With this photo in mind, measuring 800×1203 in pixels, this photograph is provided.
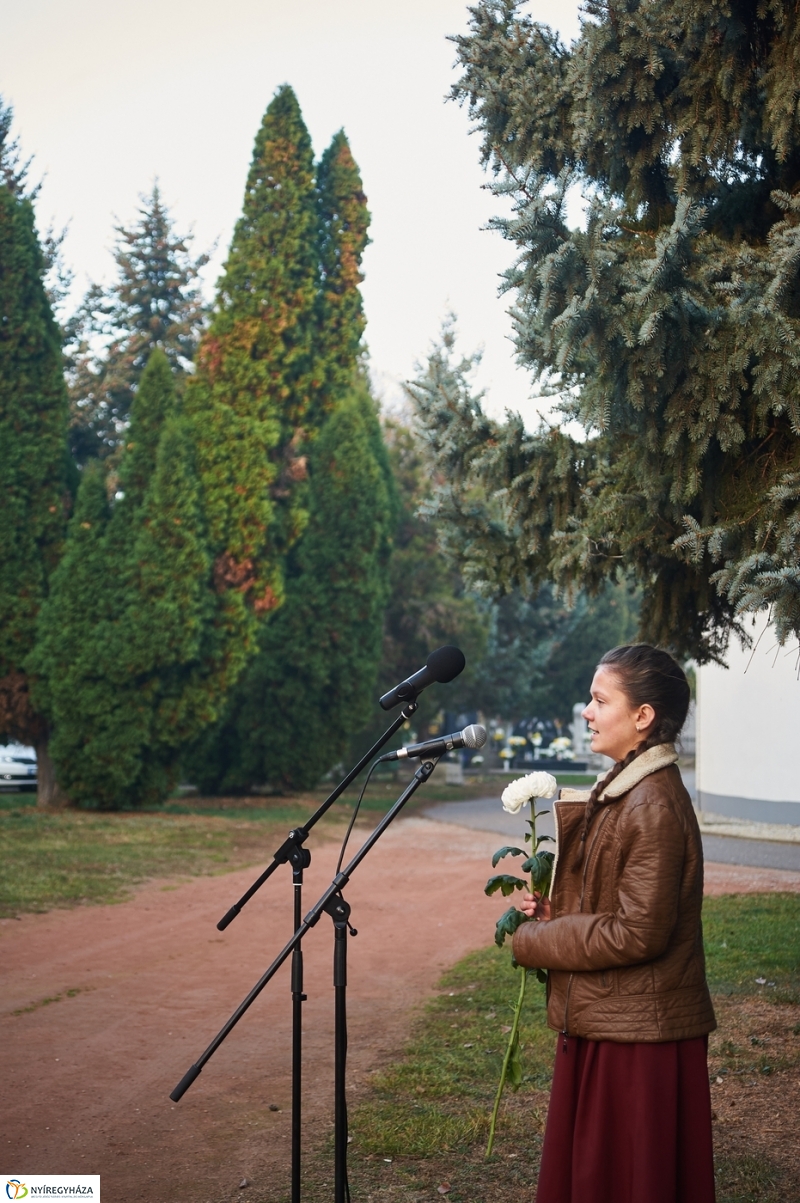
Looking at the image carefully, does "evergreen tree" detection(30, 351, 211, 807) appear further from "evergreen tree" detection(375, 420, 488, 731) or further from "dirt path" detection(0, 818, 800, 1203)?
"evergreen tree" detection(375, 420, 488, 731)

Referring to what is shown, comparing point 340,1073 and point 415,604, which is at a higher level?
point 415,604

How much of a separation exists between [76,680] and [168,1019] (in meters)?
12.5

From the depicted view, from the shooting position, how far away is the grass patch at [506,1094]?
15.3 feet

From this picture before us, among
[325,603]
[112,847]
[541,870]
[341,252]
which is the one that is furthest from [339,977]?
[341,252]

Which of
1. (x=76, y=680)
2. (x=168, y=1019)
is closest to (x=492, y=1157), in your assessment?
(x=168, y=1019)

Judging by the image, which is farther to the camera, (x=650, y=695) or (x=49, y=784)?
(x=49, y=784)

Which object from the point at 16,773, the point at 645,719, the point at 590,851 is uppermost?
the point at 645,719

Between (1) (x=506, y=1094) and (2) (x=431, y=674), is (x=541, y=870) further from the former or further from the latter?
(1) (x=506, y=1094)

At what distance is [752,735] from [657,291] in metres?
13.7

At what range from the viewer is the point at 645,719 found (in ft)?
10.3

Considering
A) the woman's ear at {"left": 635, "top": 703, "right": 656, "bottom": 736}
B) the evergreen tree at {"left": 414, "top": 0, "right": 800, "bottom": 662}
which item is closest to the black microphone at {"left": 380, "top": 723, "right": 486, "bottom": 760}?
the woman's ear at {"left": 635, "top": 703, "right": 656, "bottom": 736}

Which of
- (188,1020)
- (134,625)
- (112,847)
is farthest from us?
(134,625)

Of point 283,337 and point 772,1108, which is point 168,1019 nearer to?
point 772,1108
